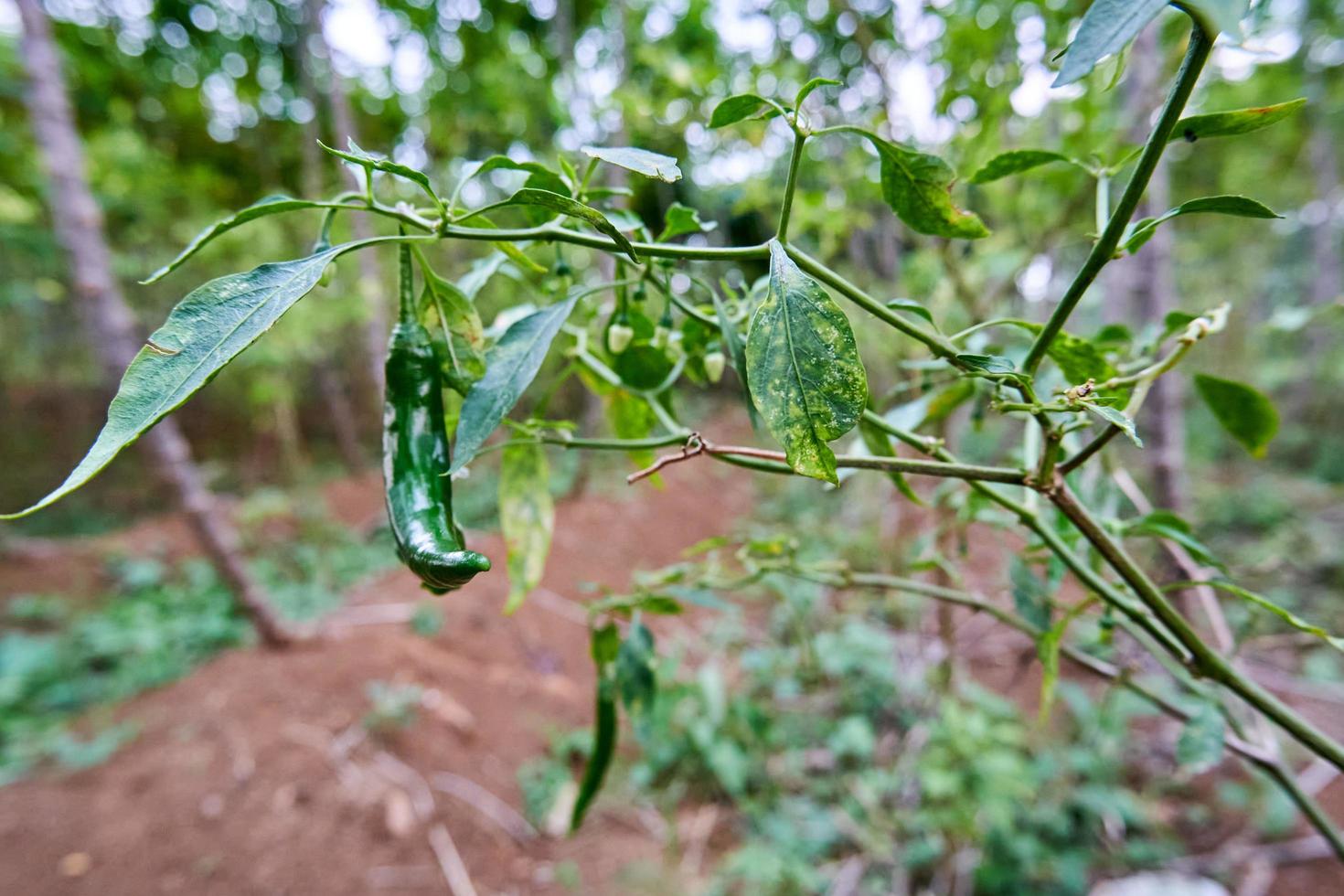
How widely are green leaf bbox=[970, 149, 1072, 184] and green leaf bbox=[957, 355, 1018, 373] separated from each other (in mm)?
139

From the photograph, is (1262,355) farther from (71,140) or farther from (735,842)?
(71,140)

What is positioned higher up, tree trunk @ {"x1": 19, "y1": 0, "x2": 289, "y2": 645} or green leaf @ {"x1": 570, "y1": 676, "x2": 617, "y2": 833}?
tree trunk @ {"x1": 19, "y1": 0, "x2": 289, "y2": 645}

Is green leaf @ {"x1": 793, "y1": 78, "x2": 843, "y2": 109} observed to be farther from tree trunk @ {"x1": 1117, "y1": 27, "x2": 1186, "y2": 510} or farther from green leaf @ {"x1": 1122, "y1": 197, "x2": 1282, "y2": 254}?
tree trunk @ {"x1": 1117, "y1": 27, "x2": 1186, "y2": 510}

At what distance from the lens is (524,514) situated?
18.1 inches

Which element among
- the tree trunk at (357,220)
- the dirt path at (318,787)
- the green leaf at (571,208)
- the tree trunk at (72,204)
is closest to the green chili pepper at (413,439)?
the green leaf at (571,208)

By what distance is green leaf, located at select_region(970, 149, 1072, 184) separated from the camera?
36 cm

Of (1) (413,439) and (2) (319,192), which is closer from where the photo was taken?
(1) (413,439)

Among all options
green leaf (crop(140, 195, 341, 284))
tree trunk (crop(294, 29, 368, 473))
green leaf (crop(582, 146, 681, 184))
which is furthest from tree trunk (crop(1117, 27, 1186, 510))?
tree trunk (crop(294, 29, 368, 473))

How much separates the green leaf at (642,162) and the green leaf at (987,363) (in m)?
0.15

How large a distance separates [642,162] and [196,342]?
0.19m

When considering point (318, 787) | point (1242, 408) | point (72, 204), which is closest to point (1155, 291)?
point (1242, 408)

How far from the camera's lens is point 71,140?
65.7 inches

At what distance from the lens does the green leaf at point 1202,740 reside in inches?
17.1

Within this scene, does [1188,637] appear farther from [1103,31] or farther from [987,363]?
[1103,31]
